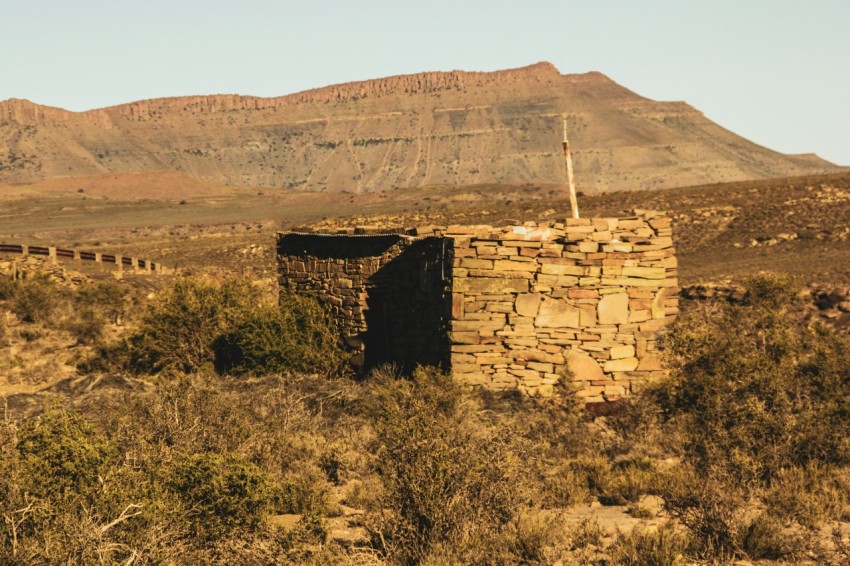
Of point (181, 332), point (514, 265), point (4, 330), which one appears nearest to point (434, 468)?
point (514, 265)

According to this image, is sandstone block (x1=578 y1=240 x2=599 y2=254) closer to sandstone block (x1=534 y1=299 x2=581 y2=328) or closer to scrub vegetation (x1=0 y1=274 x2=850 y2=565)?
sandstone block (x1=534 y1=299 x2=581 y2=328)

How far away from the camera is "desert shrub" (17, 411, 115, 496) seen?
830 centimetres

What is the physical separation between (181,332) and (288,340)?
272cm

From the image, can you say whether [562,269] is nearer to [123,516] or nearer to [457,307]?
[457,307]

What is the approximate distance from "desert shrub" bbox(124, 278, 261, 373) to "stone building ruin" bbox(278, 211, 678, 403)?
5007 mm

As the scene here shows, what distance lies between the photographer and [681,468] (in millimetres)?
11195

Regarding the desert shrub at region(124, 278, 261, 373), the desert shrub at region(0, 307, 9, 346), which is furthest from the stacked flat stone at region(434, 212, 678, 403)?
the desert shrub at region(0, 307, 9, 346)

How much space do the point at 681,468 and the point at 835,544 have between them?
2884 millimetres

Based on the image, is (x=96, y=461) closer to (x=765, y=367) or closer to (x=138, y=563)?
(x=138, y=563)

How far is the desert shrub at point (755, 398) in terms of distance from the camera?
36.2 feet

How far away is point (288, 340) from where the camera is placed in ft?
57.0

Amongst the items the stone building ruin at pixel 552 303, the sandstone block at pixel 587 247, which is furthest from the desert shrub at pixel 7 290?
the sandstone block at pixel 587 247

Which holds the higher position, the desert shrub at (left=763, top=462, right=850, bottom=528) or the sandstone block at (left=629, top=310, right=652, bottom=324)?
the sandstone block at (left=629, top=310, right=652, bottom=324)

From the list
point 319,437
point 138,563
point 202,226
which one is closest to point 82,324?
point 319,437
